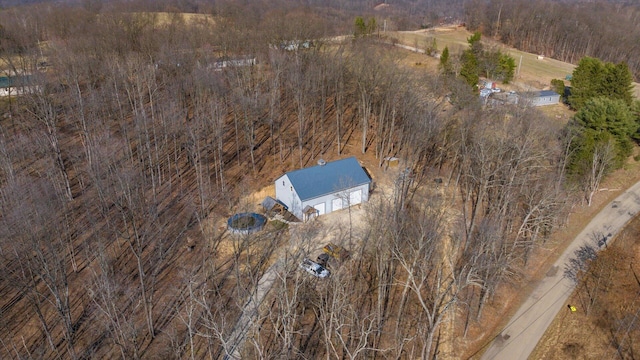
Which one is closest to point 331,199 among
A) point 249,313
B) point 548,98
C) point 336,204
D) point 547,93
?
point 336,204

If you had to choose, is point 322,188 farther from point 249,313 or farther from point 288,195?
point 249,313

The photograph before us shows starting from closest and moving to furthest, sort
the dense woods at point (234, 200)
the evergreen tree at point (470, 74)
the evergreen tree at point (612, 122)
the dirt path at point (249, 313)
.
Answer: the dirt path at point (249, 313), the dense woods at point (234, 200), the evergreen tree at point (612, 122), the evergreen tree at point (470, 74)

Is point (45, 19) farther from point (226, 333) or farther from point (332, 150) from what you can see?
point (226, 333)

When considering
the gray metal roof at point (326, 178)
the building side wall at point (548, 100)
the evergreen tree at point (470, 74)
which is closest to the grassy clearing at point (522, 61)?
the building side wall at point (548, 100)

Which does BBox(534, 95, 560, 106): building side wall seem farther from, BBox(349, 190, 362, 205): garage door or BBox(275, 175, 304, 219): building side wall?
BBox(275, 175, 304, 219): building side wall

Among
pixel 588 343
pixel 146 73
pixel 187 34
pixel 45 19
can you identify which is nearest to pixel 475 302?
pixel 588 343

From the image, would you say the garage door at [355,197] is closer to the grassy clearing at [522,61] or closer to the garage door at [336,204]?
the garage door at [336,204]
